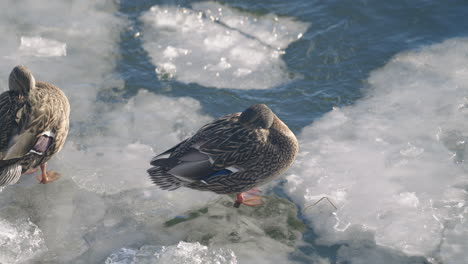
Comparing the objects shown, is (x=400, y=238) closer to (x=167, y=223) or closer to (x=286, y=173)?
(x=286, y=173)

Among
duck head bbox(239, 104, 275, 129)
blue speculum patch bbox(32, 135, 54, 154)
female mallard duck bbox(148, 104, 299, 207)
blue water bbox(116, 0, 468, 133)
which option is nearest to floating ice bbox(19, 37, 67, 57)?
blue water bbox(116, 0, 468, 133)

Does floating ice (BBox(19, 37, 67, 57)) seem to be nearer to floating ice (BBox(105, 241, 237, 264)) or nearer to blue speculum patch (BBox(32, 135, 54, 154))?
blue speculum patch (BBox(32, 135, 54, 154))

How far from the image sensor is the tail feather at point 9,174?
Result: 4344mm

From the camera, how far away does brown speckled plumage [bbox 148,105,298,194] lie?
4.48 m

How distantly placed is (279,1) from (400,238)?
410cm

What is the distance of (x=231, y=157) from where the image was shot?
4496 millimetres

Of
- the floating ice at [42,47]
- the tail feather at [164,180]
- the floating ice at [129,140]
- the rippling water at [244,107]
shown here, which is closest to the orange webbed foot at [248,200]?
the rippling water at [244,107]

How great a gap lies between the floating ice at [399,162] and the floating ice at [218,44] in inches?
43.1

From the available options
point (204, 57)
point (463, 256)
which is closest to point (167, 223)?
point (463, 256)

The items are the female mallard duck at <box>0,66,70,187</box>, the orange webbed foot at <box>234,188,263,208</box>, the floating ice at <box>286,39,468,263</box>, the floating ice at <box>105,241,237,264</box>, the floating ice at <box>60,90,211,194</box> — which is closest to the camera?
the floating ice at <box>105,241,237,264</box>

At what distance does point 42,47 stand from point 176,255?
12.0 ft

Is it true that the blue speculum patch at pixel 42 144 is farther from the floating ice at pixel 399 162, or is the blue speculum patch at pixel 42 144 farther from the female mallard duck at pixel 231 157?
the floating ice at pixel 399 162

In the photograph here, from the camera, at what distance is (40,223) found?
4.43 meters

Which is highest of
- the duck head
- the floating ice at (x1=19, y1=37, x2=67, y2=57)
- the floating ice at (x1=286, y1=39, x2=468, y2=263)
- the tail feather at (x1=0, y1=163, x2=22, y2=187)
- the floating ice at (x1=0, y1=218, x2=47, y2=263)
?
the duck head
